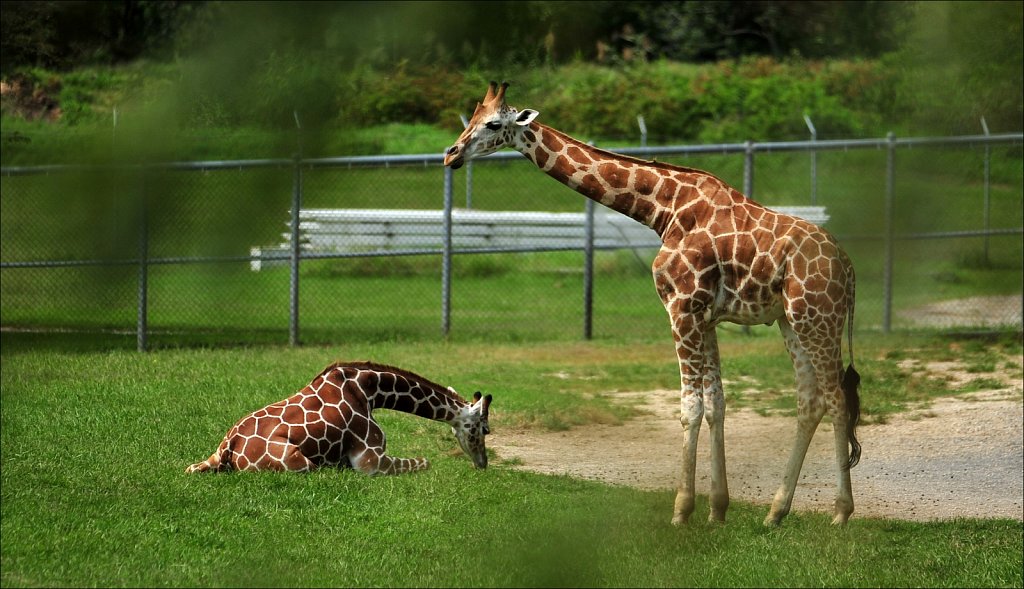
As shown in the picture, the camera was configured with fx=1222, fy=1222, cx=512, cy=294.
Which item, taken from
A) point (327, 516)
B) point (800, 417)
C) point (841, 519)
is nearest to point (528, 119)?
point (327, 516)

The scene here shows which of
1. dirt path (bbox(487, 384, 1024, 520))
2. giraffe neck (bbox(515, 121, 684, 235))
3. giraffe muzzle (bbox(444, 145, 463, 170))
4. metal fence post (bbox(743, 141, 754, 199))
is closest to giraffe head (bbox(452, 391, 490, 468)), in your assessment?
dirt path (bbox(487, 384, 1024, 520))

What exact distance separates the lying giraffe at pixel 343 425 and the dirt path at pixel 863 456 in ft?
1.77

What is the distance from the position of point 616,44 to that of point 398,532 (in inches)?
169

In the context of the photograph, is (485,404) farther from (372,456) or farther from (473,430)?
(372,456)

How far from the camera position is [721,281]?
541cm

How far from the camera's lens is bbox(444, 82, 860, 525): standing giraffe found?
208 inches

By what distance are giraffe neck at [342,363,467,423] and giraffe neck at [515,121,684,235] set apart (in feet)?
5.46

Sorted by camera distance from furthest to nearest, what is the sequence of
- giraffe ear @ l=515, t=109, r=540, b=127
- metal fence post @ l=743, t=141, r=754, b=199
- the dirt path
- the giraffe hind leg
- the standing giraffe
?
metal fence post @ l=743, t=141, r=754, b=199, the dirt path, the giraffe hind leg, the standing giraffe, giraffe ear @ l=515, t=109, r=540, b=127

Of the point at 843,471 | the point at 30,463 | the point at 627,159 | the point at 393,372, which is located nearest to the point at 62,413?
the point at 30,463

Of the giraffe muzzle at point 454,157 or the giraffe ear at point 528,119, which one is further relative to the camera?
the giraffe muzzle at point 454,157

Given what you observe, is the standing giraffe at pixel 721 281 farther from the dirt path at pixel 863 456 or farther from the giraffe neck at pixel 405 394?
the giraffe neck at pixel 405 394

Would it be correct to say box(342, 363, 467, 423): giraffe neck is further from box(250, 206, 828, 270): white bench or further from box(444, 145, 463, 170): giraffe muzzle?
box(250, 206, 828, 270): white bench

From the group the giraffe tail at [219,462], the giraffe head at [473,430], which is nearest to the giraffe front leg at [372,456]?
the giraffe head at [473,430]

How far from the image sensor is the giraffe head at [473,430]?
658 centimetres
